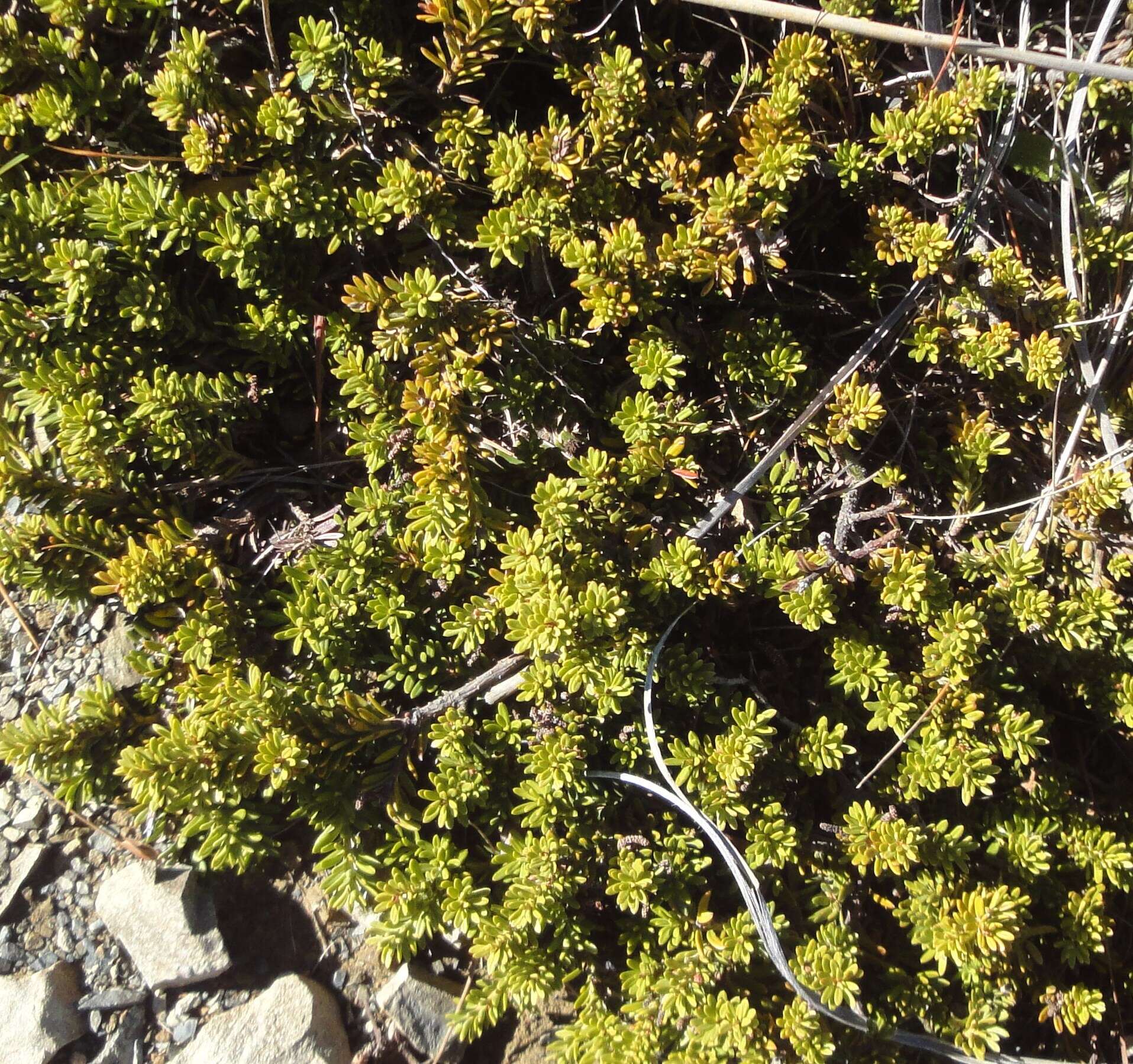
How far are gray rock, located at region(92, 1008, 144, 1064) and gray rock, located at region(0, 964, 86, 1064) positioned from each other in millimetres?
86

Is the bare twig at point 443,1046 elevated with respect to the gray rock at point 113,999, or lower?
lower

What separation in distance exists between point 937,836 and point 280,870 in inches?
75.4

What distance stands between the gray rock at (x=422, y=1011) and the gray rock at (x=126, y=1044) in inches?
27.7

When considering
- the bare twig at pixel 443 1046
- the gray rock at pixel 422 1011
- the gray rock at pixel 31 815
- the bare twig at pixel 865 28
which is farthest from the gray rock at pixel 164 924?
the bare twig at pixel 865 28

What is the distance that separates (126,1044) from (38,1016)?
0.85ft

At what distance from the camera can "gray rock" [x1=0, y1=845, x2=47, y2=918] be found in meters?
2.81

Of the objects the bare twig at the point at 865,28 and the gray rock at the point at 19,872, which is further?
the gray rock at the point at 19,872

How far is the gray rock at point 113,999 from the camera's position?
2748mm

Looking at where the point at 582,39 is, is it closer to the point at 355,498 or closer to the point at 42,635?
the point at 355,498

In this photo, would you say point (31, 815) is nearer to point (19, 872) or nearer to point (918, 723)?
point (19, 872)

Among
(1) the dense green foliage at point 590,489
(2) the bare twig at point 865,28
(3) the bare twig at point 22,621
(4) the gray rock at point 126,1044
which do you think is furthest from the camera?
(3) the bare twig at point 22,621

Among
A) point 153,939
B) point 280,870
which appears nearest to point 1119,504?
point 280,870

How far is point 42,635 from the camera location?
296cm

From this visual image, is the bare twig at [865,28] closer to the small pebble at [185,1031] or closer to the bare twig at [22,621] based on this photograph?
the bare twig at [22,621]
